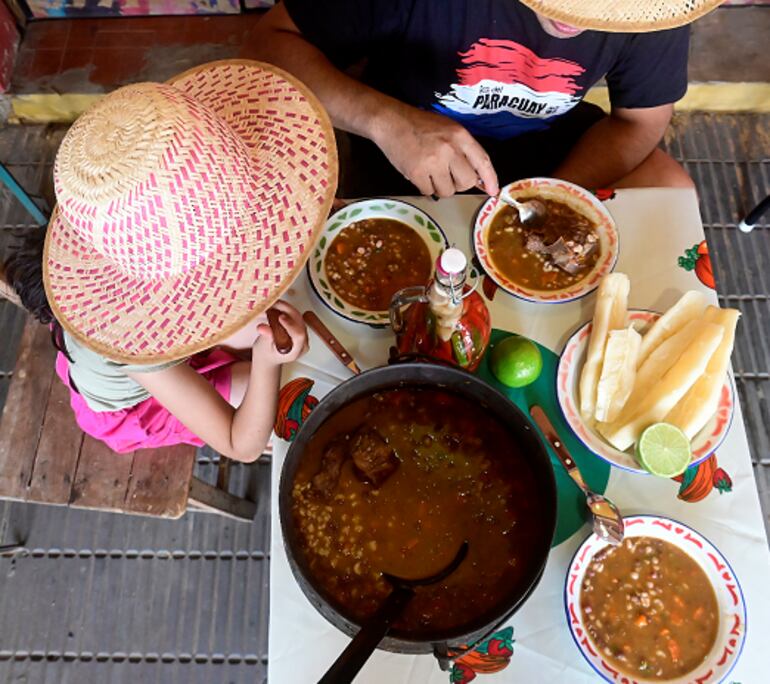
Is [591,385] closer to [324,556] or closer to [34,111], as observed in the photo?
[324,556]

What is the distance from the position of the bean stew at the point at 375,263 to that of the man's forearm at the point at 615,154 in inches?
23.7

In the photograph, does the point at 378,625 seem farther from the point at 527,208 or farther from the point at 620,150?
the point at 620,150

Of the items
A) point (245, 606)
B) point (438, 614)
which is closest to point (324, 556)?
point (438, 614)

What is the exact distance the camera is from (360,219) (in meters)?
1.59

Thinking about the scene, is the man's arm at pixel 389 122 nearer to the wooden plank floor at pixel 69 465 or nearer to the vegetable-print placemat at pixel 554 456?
the vegetable-print placemat at pixel 554 456

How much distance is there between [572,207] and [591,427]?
0.54 meters

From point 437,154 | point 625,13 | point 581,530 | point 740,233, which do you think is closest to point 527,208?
point 437,154

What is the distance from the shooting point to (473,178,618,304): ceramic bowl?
151 centimetres

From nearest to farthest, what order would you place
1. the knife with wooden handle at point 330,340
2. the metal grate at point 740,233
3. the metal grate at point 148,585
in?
the knife with wooden handle at point 330,340 < the metal grate at point 148,585 < the metal grate at point 740,233

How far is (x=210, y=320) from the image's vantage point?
3.76 feet

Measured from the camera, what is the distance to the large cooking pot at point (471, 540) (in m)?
1.00

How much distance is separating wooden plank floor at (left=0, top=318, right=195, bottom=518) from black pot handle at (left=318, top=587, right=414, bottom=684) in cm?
81

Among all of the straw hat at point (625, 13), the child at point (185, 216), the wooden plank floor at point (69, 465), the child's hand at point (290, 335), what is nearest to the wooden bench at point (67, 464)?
the wooden plank floor at point (69, 465)

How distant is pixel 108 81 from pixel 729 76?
2.65m
